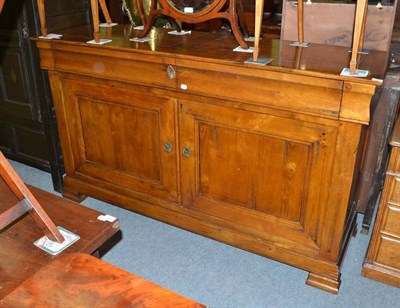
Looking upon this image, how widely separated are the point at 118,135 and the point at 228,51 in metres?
0.74

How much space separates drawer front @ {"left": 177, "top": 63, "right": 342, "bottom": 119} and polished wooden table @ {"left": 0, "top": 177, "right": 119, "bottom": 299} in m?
0.68

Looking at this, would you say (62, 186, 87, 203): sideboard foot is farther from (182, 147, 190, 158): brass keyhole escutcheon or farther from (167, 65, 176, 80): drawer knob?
(167, 65, 176, 80): drawer knob

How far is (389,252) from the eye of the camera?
1.90 m

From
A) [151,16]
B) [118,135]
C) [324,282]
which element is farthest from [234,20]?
[324,282]

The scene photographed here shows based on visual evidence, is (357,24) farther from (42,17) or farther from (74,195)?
(74,195)

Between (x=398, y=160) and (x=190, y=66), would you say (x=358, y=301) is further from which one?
(x=190, y=66)

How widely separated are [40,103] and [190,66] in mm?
1141

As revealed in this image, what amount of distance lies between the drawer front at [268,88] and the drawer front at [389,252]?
27.5 inches

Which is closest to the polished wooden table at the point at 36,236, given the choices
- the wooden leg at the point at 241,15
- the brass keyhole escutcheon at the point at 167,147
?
the brass keyhole escutcheon at the point at 167,147

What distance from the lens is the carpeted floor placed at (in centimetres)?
188

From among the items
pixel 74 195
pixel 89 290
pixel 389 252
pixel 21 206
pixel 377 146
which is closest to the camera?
pixel 89 290

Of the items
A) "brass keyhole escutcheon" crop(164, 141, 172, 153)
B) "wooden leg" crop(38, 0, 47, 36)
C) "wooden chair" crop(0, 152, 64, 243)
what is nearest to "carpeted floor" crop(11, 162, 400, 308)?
"brass keyhole escutcheon" crop(164, 141, 172, 153)

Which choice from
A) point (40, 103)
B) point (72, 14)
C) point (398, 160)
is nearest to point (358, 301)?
point (398, 160)

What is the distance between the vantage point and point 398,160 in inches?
67.7
